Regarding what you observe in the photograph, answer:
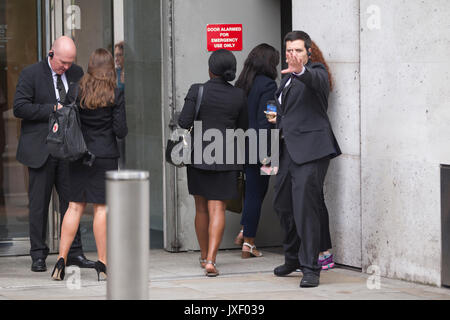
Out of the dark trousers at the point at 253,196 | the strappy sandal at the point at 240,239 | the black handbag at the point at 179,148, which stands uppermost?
the black handbag at the point at 179,148

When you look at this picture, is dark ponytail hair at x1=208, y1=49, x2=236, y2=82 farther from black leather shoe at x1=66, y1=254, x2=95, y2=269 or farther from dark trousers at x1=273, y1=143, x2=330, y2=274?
black leather shoe at x1=66, y1=254, x2=95, y2=269

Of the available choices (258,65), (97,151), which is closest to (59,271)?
(97,151)

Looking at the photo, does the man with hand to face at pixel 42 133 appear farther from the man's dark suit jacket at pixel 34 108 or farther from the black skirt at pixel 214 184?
the black skirt at pixel 214 184

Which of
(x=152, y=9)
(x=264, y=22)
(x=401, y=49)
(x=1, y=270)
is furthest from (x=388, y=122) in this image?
(x=1, y=270)

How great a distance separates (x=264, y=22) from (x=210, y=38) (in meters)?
0.62

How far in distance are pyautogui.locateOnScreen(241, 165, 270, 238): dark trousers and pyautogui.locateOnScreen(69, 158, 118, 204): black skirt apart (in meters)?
1.77

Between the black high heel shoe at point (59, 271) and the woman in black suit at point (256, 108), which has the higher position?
the woman in black suit at point (256, 108)

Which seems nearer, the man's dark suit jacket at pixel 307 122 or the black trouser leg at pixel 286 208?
the man's dark suit jacket at pixel 307 122

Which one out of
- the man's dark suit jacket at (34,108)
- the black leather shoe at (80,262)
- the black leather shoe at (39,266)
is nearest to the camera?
the man's dark suit jacket at (34,108)

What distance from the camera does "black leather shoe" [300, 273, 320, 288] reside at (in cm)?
732

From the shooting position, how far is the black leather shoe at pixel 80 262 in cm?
828

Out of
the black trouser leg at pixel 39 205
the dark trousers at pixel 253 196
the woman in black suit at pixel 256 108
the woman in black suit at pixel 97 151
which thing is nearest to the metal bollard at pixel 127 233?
the woman in black suit at pixel 97 151

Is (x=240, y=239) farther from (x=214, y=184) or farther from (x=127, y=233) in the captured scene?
(x=127, y=233)

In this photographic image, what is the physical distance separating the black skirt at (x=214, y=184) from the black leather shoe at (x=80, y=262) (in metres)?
1.18
